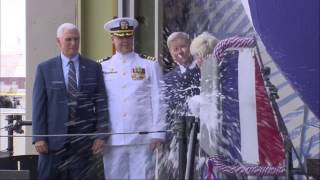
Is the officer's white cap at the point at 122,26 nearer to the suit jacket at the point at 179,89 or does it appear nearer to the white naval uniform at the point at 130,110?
the white naval uniform at the point at 130,110

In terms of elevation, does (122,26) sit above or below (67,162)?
above

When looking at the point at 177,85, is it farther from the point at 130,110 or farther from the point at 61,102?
the point at 61,102

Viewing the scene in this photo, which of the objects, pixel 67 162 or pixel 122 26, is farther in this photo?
pixel 122 26

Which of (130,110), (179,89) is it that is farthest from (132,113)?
(179,89)

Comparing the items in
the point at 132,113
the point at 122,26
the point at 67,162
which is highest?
the point at 122,26

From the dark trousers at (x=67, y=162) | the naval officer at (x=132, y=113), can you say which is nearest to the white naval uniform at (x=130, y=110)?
the naval officer at (x=132, y=113)

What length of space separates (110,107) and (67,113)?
198 millimetres

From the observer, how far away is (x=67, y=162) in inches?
117

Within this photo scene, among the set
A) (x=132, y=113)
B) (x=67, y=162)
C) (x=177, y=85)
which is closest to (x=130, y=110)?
(x=132, y=113)

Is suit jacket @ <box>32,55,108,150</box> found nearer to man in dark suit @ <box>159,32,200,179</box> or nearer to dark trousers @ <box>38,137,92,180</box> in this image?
dark trousers @ <box>38,137,92,180</box>

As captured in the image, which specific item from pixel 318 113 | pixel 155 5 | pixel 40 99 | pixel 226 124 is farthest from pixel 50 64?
pixel 318 113

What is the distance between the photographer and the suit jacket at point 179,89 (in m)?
2.94

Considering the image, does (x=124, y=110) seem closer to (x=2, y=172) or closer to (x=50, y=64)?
(x=50, y=64)

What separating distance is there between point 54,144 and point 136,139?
37 cm
